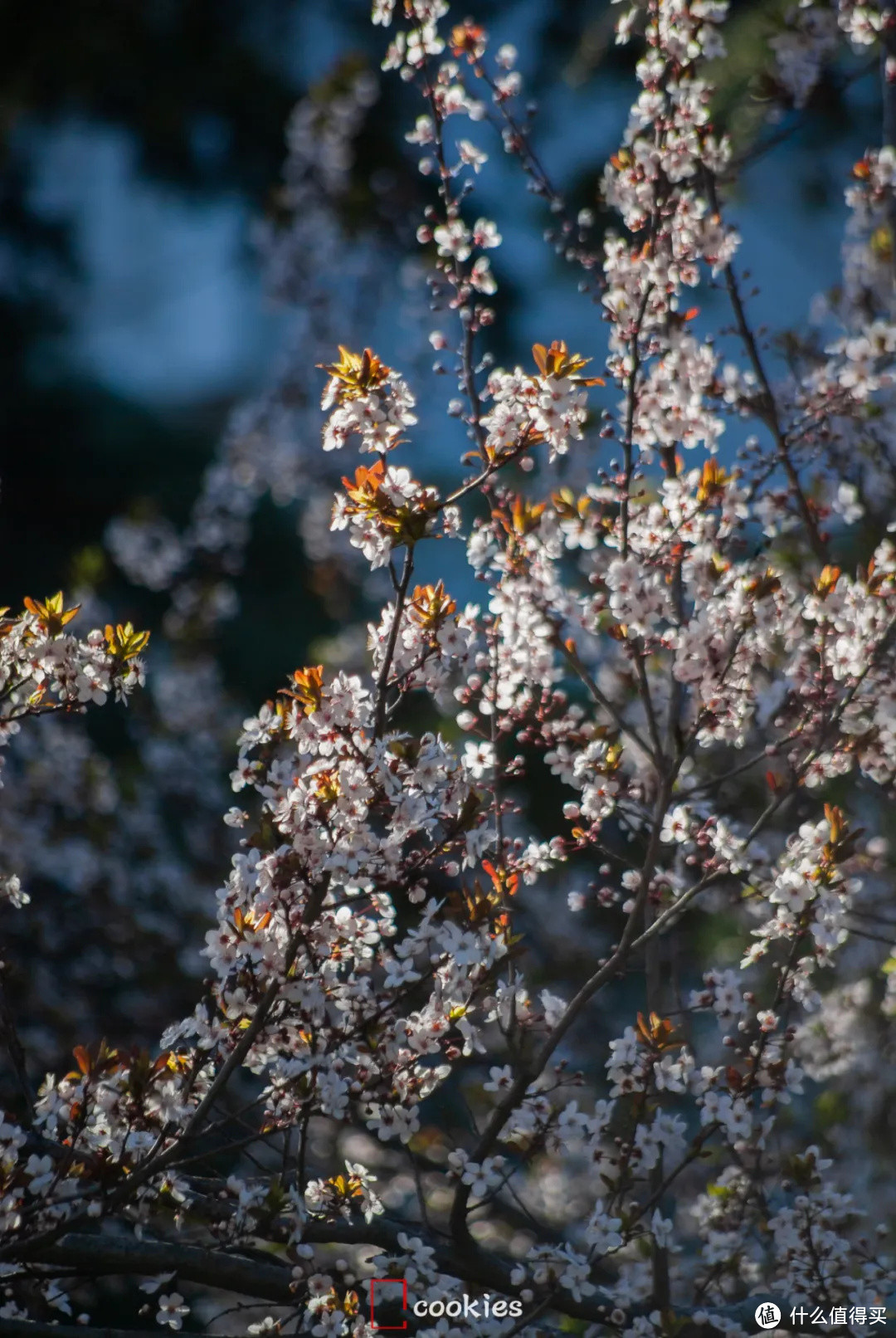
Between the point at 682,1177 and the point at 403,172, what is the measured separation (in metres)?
5.90

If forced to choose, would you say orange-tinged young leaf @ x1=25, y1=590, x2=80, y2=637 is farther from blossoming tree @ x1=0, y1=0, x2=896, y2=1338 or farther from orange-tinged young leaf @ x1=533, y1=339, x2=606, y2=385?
orange-tinged young leaf @ x1=533, y1=339, x2=606, y2=385

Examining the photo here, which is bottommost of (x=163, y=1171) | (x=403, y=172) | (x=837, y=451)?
(x=163, y=1171)

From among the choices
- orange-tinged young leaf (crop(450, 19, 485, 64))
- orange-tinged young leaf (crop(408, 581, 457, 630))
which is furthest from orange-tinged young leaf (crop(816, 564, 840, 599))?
orange-tinged young leaf (crop(450, 19, 485, 64))

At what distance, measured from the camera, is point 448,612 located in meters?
2.00

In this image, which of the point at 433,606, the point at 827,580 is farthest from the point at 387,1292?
the point at 827,580

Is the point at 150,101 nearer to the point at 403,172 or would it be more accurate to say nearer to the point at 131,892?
the point at 403,172

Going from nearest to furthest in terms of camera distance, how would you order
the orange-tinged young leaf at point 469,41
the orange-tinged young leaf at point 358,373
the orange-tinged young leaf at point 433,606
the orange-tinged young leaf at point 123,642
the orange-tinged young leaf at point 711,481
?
the orange-tinged young leaf at point 358,373
the orange-tinged young leaf at point 433,606
the orange-tinged young leaf at point 123,642
the orange-tinged young leaf at point 711,481
the orange-tinged young leaf at point 469,41

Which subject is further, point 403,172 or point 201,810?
point 403,172

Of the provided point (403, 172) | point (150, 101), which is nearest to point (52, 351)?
point (150, 101)

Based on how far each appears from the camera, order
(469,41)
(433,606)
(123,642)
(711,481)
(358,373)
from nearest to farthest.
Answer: (358,373) → (433,606) → (123,642) → (711,481) → (469,41)

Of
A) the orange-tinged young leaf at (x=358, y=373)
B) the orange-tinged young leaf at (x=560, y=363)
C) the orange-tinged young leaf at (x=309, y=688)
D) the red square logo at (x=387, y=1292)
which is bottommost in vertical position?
the red square logo at (x=387, y=1292)

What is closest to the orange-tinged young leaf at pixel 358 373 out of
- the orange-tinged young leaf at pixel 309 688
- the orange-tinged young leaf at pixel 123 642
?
the orange-tinged young leaf at pixel 309 688

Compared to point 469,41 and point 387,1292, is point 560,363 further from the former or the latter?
point 387,1292

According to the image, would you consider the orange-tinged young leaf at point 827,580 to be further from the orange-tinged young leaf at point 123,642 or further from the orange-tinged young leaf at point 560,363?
the orange-tinged young leaf at point 123,642
